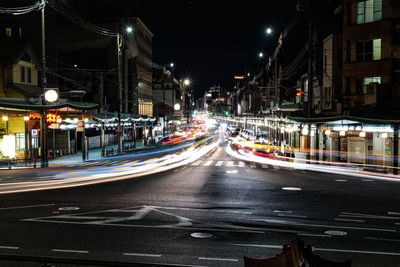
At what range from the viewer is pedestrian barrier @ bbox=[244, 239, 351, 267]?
370 cm

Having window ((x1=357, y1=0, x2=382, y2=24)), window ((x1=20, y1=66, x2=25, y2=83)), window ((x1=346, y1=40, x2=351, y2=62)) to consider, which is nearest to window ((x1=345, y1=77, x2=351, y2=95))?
window ((x1=346, y1=40, x2=351, y2=62))

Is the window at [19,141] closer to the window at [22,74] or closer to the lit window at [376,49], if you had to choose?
the window at [22,74]

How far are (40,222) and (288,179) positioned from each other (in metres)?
15.4

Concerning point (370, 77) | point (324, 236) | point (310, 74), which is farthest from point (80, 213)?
point (370, 77)

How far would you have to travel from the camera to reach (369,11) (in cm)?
3269

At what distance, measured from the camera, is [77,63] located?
73.9 m

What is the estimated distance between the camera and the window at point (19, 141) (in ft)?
124

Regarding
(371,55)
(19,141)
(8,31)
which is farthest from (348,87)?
(8,31)

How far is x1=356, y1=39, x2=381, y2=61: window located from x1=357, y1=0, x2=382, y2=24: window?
6.11 feet

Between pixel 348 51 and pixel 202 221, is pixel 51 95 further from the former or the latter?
pixel 348 51

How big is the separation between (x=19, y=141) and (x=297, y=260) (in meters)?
39.6

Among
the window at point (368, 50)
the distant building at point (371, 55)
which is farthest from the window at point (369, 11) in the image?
the window at point (368, 50)

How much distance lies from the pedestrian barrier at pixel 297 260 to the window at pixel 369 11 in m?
33.3

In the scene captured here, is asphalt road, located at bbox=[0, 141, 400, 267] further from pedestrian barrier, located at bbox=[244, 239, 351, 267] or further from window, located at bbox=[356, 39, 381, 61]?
window, located at bbox=[356, 39, 381, 61]
